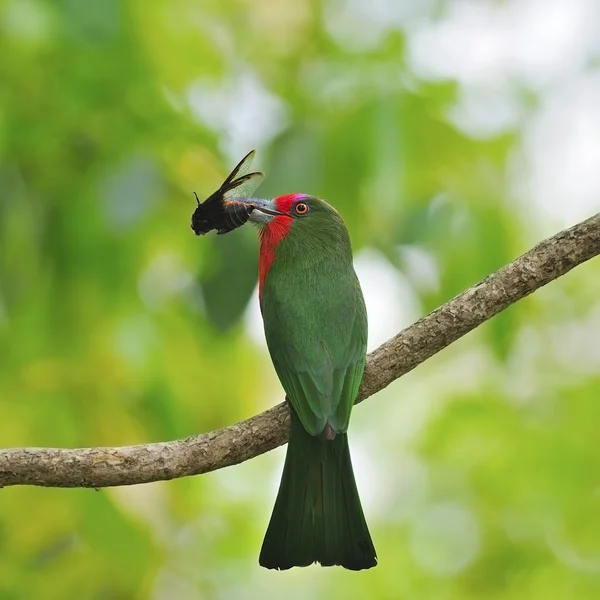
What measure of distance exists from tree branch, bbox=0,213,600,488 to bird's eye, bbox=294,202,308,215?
0.83 m

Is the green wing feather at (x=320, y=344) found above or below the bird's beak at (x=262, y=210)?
below

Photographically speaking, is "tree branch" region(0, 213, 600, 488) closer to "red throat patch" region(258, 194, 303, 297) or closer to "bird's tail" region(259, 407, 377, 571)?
"bird's tail" region(259, 407, 377, 571)

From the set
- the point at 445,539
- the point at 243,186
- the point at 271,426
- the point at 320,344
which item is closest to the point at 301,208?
the point at 243,186

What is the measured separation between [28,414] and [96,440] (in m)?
0.30

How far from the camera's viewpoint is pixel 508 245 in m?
4.02

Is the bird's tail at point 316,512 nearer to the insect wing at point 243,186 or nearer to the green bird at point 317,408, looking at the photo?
the green bird at point 317,408

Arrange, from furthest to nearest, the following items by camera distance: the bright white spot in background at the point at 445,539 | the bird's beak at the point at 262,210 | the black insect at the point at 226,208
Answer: the bright white spot in background at the point at 445,539 → the bird's beak at the point at 262,210 → the black insect at the point at 226,208

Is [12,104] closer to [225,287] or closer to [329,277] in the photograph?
[225,287]

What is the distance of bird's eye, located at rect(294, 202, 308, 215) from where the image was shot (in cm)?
398

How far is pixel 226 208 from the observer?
12.6ft

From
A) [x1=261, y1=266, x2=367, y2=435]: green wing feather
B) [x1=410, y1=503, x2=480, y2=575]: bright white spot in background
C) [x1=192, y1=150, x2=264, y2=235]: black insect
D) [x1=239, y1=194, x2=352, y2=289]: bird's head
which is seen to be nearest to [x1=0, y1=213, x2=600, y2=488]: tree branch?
[x1=261, y1=266, x2=367, y2=435]: green wing feather

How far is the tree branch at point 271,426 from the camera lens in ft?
9.43

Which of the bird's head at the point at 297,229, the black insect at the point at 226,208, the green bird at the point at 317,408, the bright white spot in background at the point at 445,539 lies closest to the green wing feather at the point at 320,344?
the green bird at the point at 317,408

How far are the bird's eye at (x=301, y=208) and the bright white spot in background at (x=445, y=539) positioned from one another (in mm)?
3011
